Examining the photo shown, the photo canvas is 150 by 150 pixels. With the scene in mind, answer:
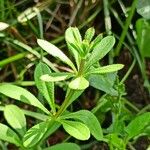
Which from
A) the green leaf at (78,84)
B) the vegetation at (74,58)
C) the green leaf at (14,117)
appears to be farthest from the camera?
the vegetation at (74,58)

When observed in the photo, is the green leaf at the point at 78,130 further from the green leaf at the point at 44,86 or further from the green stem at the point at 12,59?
the green stem at the point at 12,59

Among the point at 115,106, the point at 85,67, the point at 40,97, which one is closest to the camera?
the point at 85,67

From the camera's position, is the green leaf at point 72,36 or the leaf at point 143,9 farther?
the leaf at point 143,9

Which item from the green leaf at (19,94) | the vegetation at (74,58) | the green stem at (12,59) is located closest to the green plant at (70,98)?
the green leaf at (19,94)

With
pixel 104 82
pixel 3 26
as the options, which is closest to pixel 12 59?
pixel 3 26

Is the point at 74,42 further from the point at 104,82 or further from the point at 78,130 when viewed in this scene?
the point at 104,82

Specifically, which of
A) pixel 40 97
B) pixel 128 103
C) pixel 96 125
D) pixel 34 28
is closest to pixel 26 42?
pixel 34 28

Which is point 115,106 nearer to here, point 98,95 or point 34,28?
point 98,95
